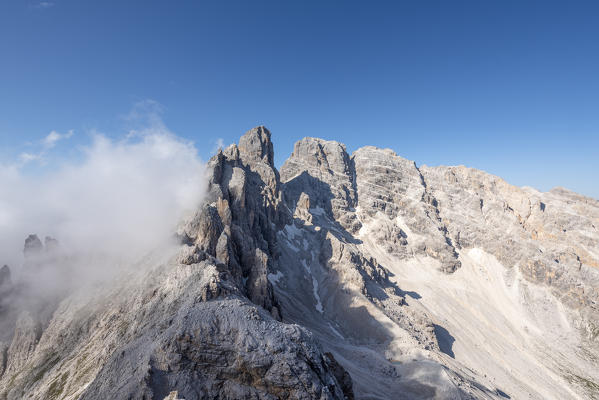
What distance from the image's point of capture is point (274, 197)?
14662 cm

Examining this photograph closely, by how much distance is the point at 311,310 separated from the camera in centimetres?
10012

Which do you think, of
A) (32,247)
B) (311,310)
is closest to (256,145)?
(311,310)

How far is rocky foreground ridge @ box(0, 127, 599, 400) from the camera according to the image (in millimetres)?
32344

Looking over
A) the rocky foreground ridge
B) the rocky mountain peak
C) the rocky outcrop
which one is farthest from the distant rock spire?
the rocky mountain peak

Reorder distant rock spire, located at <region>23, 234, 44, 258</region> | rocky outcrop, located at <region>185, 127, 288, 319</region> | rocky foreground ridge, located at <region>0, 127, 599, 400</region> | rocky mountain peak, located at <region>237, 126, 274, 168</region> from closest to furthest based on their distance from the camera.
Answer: rocky foreground ridge, located at <region>0, 127, 599, 400</region>, rocky outcrop, located at <region>185, 127, 288, 319</region>, distant rock spire, located at <region>23, 234, 44, 258</region>, rocky mountain peak, located at <region>237, 126, 274, 168</region>

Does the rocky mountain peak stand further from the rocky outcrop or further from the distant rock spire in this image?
the distant rock spire

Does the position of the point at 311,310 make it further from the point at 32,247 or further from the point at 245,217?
the point at 32,247

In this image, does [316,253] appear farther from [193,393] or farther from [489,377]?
[193,393]

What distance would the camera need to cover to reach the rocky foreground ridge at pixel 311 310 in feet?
106

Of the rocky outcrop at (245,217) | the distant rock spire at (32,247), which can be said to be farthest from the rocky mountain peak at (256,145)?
the distant rock spire at (32,247)

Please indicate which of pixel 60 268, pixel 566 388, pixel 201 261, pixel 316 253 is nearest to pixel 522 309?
pixel 566 388

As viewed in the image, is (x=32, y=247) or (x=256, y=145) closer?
(x=32, y=247)

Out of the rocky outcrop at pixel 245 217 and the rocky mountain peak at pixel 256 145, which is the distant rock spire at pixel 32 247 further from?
the rocky mountain peak at pixel 256 145

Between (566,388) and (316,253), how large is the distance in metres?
102
